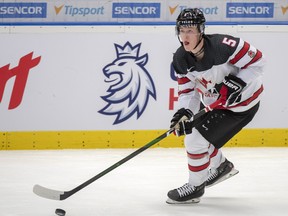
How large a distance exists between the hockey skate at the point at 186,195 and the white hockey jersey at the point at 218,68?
426 mm

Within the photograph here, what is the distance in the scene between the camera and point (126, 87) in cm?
625

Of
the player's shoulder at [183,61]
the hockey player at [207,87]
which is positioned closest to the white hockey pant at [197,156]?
the hockey player at [207,87]

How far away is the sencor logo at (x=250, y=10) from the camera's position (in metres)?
6.87

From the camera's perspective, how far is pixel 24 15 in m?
6.66

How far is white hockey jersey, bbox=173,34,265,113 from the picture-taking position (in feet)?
11.7

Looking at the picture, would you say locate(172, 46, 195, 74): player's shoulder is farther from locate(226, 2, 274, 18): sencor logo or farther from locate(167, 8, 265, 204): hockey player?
locate(226, 2, 274, 18): sencor logo

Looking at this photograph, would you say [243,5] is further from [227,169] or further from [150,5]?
[227,169]

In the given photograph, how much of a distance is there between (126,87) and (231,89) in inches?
107

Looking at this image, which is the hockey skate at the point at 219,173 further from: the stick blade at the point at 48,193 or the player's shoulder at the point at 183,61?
the stick blade at the point at 48,193

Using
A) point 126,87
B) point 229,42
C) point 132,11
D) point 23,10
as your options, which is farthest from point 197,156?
point 23,10

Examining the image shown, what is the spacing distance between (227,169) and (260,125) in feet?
7.95

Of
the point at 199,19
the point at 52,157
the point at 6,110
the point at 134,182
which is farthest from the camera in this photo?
the point at 6,110

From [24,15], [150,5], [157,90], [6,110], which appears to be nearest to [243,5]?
[150,5]

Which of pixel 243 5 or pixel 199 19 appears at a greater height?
pixel 243 5
